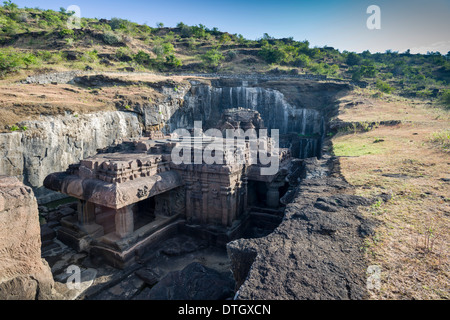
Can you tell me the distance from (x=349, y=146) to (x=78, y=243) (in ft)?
40.1

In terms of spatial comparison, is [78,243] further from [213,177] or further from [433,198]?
[433,198]

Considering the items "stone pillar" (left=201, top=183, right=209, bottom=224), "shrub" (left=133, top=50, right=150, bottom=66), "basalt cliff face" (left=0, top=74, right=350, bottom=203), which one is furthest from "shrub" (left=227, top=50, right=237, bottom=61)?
"stone pillar" (left=201, top=183, right=209, bottom=224)

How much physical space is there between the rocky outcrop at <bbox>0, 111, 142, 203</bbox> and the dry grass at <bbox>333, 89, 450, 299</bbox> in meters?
14.2

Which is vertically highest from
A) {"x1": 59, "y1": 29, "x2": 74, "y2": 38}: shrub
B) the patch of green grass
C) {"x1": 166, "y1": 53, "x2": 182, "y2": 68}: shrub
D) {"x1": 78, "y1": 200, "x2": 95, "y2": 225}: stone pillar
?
{"x1": 59, "y1": 29, "x2": 74, "y2": 38}: shrub

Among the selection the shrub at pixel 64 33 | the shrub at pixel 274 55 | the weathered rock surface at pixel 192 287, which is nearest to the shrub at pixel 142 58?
the shrub at pixel 64 33

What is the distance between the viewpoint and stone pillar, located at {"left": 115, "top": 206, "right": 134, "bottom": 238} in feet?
27.5

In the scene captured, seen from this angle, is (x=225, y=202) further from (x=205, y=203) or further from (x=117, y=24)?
(x=117, y=24)

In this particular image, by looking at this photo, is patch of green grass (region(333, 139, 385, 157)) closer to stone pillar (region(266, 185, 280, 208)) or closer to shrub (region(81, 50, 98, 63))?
stone pillar (region(266, 185, 280, 208))

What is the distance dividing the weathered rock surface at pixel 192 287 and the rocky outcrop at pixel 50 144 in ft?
39.4

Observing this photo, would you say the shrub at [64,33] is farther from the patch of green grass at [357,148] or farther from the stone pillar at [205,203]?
the patch of green grass at [357,148]
